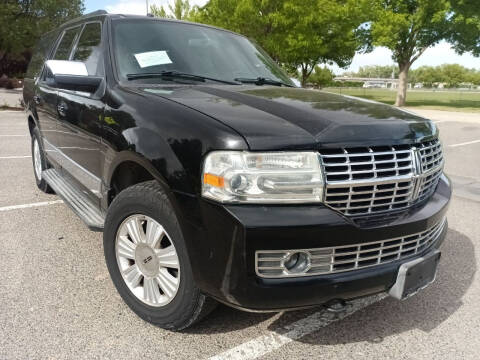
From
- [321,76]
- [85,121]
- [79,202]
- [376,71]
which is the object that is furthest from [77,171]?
[376,71]

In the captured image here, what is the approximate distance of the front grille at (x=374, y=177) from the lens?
198 cm

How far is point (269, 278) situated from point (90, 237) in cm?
235

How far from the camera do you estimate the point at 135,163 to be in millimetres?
2490

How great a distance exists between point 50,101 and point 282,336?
308cm

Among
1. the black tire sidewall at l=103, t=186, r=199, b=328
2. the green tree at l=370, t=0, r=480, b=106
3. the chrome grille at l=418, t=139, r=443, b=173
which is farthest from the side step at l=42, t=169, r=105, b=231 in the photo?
the green tree at l=370, t=0, r=480, b=106

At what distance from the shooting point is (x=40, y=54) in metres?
5.19

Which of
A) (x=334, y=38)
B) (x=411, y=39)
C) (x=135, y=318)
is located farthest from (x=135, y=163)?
(x=411, y=39)

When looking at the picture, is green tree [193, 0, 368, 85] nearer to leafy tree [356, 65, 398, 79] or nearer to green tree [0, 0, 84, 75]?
green tree [0, 0, 84, 75]

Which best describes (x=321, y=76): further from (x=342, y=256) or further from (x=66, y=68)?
(x=342, y=256)

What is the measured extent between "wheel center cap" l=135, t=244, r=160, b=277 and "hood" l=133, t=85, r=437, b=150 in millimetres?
853

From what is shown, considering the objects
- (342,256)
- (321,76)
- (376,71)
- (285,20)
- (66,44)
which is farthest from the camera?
(376,71)

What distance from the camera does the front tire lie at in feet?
7.14

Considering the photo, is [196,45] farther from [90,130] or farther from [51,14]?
[51,14]

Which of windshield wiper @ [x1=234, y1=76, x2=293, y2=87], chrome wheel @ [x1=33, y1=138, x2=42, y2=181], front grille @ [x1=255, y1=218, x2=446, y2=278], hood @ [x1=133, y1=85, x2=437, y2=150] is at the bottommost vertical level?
chrome wheel @ [x1=33, y1=138, x2=42, y2=181]
